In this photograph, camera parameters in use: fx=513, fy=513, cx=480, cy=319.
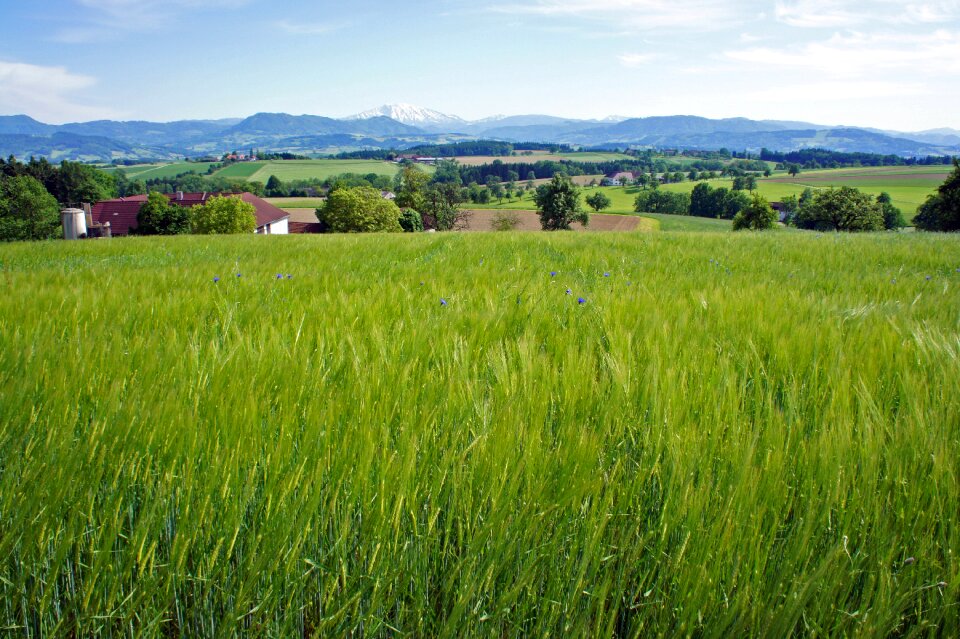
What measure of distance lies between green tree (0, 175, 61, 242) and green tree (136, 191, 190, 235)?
15.7 metres

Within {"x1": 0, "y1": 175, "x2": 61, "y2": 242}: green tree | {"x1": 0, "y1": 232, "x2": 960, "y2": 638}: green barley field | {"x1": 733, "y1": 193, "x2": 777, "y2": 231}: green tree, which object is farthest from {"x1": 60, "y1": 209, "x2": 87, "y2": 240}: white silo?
{"x1": 733, "y1": 193, "x2": 777, "y2": 231}: green tree

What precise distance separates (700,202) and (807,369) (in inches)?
4632

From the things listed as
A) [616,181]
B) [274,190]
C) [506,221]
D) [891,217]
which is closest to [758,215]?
[891,217]

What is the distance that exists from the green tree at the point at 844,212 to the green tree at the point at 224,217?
220 feet

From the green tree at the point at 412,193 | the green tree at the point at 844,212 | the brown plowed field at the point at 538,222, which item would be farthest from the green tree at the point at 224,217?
the green tree at the point at 844,212

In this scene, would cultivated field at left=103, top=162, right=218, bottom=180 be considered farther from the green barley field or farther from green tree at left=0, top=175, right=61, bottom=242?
the green barley field

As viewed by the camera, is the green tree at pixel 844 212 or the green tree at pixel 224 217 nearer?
the green tree at pixel 224 217

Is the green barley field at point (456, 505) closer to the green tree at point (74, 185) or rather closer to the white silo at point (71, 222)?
the white silo at point (71, 222)

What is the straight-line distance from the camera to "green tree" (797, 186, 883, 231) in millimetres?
62031

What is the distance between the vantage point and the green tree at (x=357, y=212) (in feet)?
209

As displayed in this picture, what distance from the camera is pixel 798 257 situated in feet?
19.5

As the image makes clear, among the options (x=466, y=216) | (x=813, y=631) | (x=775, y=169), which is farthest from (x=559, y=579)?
(x=775, y=169)

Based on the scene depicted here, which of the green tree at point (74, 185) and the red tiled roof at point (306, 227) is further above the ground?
the green tree at point (74, 185)

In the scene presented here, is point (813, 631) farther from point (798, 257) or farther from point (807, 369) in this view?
point (798, 257)
